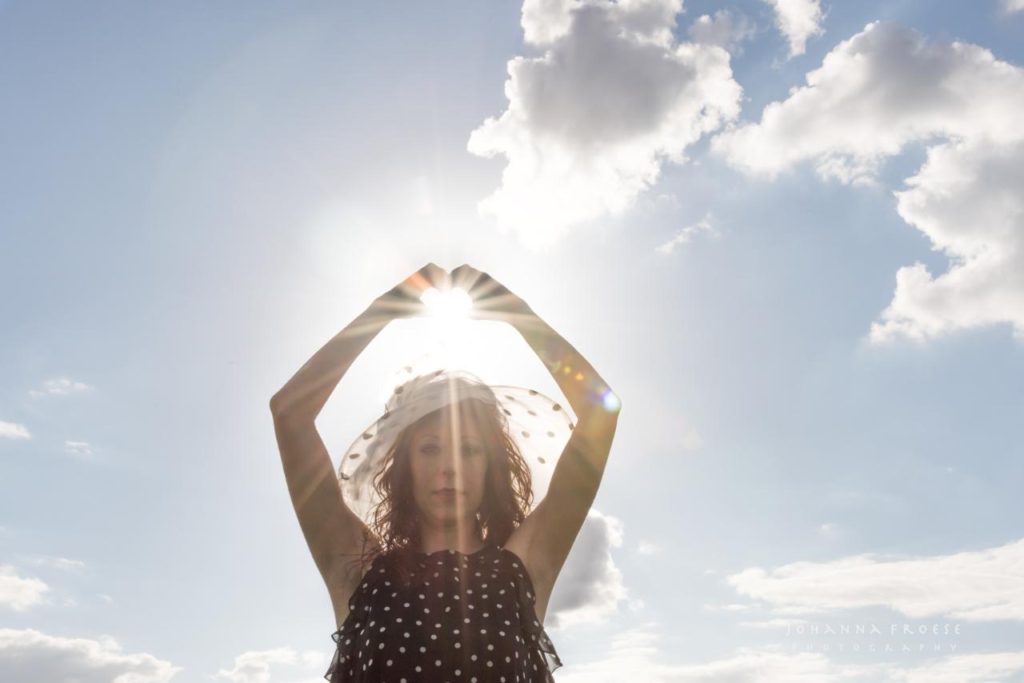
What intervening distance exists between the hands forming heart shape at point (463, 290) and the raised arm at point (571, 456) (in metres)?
0.01

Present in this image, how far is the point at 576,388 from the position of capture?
19.5 ft

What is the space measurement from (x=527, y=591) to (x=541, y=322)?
1891mm

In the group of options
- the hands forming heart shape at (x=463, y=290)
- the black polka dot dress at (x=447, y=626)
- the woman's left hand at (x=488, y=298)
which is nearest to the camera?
the black polka dot dress at (x=447, y=626)

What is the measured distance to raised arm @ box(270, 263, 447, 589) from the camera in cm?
562

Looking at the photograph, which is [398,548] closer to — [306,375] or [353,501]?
[353,501]

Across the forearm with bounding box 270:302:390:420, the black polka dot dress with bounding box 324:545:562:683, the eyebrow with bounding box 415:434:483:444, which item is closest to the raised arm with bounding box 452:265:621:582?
the black polka dot dress with bounding box 324:545:562:683

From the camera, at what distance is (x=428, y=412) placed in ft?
19.1

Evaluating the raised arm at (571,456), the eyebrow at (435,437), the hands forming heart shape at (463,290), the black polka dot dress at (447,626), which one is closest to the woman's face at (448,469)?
the eyebrow at (435,437)

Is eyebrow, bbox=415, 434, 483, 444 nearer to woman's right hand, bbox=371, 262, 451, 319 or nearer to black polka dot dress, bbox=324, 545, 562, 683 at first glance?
black polka dot dress, bbox=324, 545, 562, 683

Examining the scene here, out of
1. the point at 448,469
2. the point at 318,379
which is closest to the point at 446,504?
the point at 448,469

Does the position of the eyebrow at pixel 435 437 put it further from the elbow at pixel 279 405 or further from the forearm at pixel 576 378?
the elbow at pixel 279 405

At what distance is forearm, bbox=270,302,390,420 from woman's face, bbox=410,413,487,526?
2.21 feet

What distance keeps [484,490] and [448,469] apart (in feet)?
1.30

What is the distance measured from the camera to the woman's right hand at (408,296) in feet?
19.4
